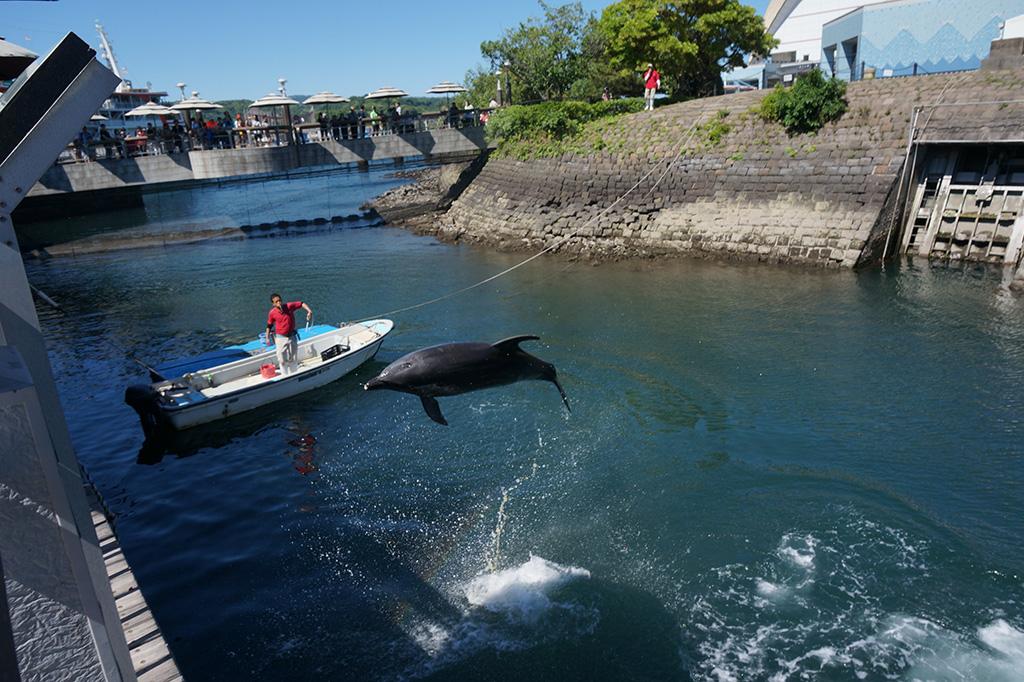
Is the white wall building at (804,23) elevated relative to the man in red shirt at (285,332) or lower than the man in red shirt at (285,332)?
elevated

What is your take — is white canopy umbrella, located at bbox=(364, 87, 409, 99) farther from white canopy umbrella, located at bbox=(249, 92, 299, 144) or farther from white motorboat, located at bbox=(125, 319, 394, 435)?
white motorboat, located at bbox=(125, 319, 394, 435)

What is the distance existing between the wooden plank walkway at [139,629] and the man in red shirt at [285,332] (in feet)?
27.5

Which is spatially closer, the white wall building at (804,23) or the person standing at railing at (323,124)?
the person standing at railing at (323,124)

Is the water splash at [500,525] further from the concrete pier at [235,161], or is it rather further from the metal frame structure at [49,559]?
the concrete pier at [235,161]

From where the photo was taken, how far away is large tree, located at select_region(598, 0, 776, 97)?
3497 cm

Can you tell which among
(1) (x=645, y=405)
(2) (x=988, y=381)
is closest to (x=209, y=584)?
(1) (x=645, y=405)

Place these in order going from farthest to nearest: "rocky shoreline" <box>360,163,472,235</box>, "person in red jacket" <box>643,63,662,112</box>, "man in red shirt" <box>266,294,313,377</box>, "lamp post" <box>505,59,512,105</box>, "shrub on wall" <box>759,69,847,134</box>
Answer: "lamp post" <box>505,59,512,105</box> → "rocky shoreline" <box>360,163,472,235</box> → "person in red jacket" <box>643,63,662,112</box> → "shrub on wall" <box>759,69,847,134</box> → "man in red shirt" <box>266,294,313,377</box>

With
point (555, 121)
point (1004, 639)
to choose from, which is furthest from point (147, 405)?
point (555, 121)

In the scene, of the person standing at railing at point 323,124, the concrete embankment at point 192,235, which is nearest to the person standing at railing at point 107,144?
the concrete embankment at point 192,235

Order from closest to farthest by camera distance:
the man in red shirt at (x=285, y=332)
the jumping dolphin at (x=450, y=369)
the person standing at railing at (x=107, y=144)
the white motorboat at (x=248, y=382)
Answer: the jumping dolphin at (x=450, y=369)
the white motorboat at (x=248, y=382)
the man in red shirt at (x=285, y=332)
the person standing at railing at (x=107, y=144)

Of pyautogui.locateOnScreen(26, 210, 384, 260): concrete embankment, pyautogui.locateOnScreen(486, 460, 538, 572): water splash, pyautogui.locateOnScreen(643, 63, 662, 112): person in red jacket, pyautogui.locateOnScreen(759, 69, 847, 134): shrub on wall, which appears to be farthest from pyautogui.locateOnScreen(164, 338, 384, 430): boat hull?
pyautogui.locateOnScreen(26, 210, 384, 260): concrete embankment

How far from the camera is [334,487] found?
12914 mm

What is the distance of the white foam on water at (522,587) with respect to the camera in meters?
9.49

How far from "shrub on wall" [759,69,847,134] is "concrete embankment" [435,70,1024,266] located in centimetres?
50
